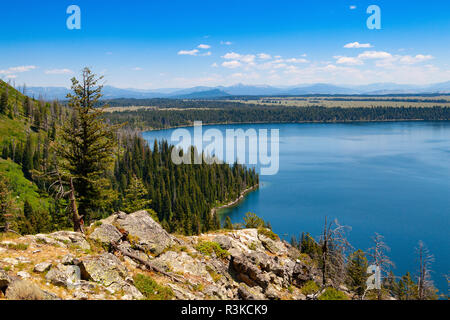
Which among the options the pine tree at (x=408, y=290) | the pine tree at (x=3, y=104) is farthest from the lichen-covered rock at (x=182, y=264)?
the pine tree at (x=3, y=104)

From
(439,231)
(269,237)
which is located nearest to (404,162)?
(439,231)

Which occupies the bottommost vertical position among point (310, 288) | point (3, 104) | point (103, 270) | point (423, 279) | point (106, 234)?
point (423, 279)

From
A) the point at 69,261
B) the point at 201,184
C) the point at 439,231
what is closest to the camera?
the point at 69,261

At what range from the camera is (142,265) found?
46.7ft

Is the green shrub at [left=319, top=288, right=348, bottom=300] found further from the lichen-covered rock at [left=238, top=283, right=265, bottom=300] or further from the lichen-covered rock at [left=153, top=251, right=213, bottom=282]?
the lichen-covered rock at [left=153, top=251, right=213, bottom=282]

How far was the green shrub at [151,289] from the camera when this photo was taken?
38.7 feet

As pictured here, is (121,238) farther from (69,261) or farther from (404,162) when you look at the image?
(404,162)

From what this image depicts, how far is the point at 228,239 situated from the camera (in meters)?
20.1

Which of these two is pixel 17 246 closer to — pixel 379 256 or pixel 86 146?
pixel 86 146

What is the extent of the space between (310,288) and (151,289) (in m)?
11.6

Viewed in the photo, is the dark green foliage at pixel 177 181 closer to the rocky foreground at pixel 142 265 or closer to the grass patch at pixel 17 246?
the rocky foreground at pixel 142 265

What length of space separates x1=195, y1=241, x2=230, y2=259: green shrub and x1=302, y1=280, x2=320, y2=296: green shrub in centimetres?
560

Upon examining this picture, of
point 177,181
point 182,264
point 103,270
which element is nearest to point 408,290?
point 182,264

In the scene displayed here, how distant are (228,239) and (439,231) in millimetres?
66333
